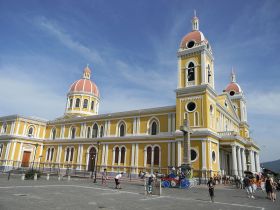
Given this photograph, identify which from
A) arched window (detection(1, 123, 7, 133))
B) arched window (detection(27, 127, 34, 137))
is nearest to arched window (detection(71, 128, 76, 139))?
arched window (detection(27, 127, 34, 137))

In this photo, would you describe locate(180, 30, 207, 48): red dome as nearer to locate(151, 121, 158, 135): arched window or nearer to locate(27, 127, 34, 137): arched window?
locate(151, 121, 158, 135): arched window

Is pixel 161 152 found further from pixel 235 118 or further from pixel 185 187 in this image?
pixel 235 118

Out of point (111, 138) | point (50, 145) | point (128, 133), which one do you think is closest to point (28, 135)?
point (50, 145)

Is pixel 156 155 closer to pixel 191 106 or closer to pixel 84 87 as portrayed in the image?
pixel 191 106

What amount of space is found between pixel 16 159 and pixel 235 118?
37887mm

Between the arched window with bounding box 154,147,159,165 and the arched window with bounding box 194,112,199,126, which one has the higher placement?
the arched window with bounding box 194,112,199,126

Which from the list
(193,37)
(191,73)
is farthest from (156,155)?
(193,37)

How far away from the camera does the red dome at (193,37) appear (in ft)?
97.2

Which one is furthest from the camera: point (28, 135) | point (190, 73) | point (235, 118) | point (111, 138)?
point (28, 135)

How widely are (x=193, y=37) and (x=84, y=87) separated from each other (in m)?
25.6

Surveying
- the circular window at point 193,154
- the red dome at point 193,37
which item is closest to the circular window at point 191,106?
the circular window at point 193,154

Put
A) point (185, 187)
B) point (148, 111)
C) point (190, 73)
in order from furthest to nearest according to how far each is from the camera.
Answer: point (148, 111) < point (190, 73) < point (185, 187)

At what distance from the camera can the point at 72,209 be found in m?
8.88

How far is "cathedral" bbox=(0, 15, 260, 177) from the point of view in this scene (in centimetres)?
2731
